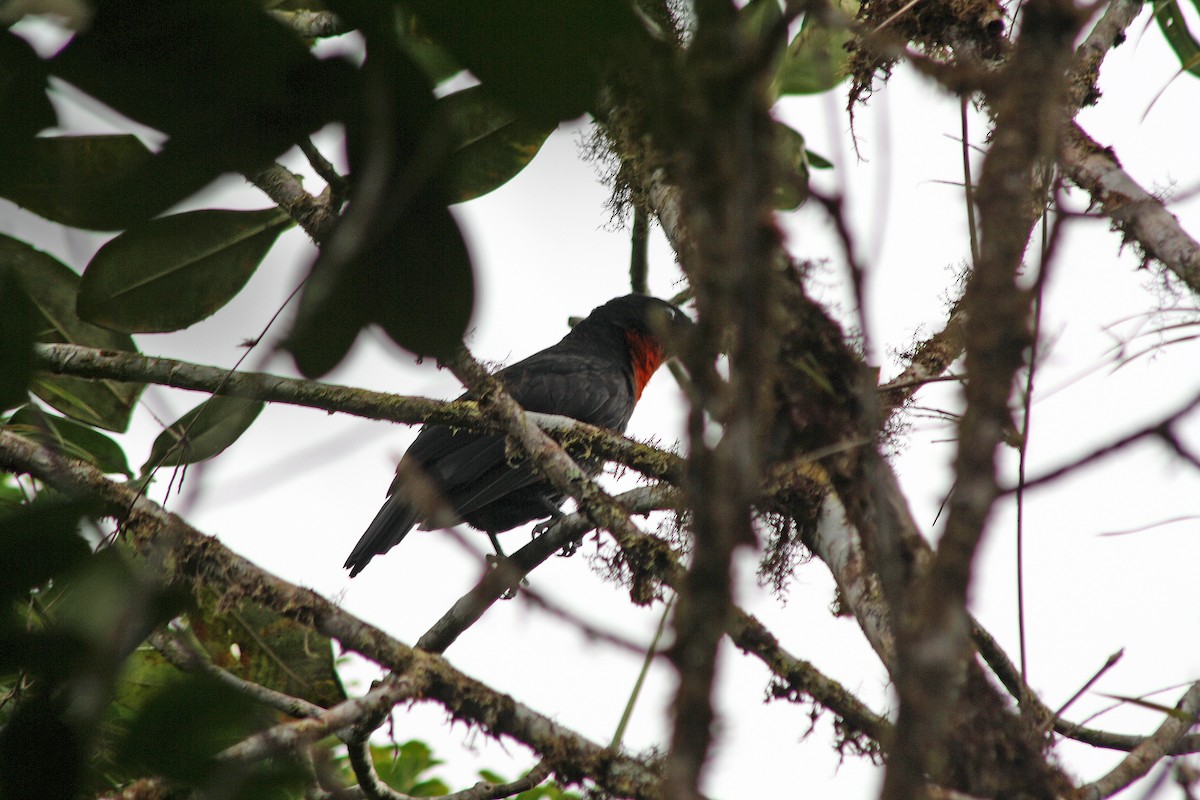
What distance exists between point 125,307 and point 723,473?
1.09 meters

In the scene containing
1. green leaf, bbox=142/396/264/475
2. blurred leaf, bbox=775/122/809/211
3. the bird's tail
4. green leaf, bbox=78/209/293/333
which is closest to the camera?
green leaf, bbox=78/209/293/333

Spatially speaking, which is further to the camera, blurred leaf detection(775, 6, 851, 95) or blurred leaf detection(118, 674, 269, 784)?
blurred leaf detection(775, 6, 851, 95)

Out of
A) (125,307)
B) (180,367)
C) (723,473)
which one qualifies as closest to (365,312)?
(723,473)

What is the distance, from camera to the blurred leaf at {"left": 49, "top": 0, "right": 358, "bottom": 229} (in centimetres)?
79

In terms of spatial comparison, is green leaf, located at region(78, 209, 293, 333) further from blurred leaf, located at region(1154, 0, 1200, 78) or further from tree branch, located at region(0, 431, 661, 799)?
blurred leaf, located at region(1154, 0, 1200, 78)

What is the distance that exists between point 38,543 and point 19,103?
353mm

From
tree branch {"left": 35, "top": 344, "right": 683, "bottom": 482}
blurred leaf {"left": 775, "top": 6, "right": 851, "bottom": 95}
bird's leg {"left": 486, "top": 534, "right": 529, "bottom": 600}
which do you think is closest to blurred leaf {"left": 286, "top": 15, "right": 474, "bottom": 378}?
tree branch {"left": 35, "top": 344, "right": 683, "bottom": 482}

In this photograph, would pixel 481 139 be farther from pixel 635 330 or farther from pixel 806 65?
pixel 635 330

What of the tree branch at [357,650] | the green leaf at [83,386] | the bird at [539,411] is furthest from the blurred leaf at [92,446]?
the bird at [539,411]

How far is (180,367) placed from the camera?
8.44ft

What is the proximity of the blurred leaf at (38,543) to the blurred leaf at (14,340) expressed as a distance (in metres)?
0.09

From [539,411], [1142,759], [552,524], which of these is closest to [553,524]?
[552,524]

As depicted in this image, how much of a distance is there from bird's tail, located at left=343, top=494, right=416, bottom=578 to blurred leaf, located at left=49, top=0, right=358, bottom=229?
133 inches

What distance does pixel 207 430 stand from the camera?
2059 millimetres
